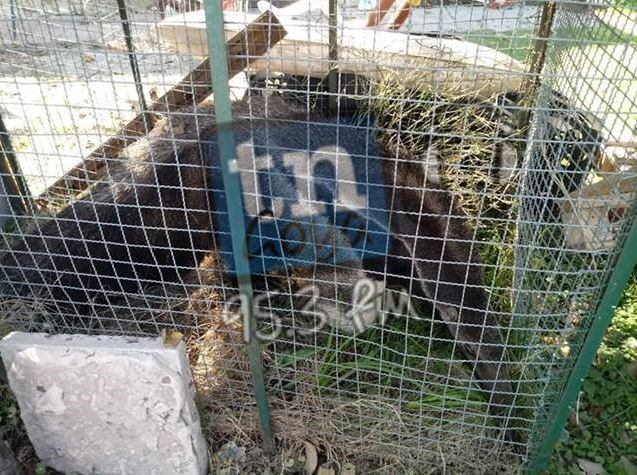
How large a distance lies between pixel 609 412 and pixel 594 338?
1.20 m

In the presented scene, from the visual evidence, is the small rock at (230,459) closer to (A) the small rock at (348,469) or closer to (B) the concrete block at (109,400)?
(B) the concrete block at (109,400)

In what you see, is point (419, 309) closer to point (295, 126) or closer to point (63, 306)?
point (295, 126)

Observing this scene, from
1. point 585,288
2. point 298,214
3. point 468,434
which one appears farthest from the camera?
point 298,214

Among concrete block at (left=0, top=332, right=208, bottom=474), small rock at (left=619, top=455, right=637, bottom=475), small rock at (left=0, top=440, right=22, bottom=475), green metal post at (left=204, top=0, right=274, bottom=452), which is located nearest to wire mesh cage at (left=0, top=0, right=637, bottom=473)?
green metal post at (left=204, top=0, right=274, bottom=452)

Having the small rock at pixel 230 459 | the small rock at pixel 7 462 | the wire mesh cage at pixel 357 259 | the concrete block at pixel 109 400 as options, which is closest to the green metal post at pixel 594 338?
the wire mesh cage at pixel 357 259

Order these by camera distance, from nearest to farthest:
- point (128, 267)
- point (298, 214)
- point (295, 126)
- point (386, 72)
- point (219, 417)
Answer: point (219, 417)
point (298, 214)
point (128, 267)
point (295, 126)
point (386, 72)

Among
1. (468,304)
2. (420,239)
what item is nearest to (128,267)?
(420,239)

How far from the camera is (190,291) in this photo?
3543mm

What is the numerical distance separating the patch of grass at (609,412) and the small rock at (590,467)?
2cm

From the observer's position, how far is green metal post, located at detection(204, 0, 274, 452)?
70.3 inches

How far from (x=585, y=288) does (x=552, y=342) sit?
2.16 feet

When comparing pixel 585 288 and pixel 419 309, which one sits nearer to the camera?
pixel 585 288

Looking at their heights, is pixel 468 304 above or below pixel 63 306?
above

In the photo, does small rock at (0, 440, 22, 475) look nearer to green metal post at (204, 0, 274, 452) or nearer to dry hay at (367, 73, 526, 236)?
green metal post at (204, 0, 274, 452)
